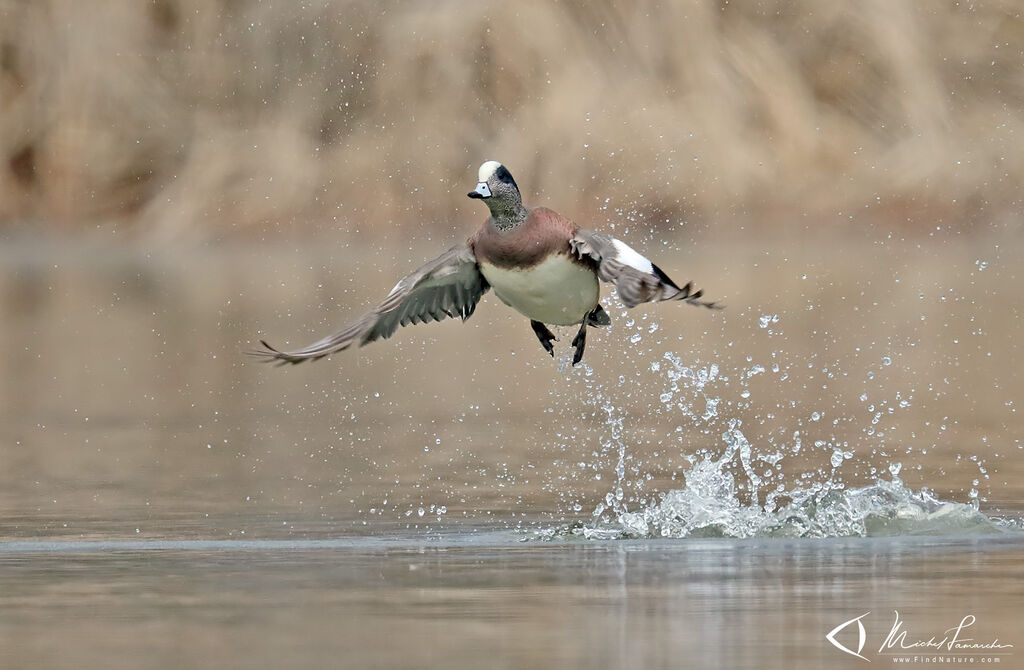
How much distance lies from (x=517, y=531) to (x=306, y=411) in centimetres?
422

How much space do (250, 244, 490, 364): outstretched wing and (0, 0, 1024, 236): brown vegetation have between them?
1518 cm

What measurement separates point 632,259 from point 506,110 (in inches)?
691

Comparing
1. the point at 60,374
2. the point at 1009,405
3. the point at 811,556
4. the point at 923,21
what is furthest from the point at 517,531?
the point at 923,21

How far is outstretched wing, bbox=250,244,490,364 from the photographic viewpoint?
8.52 m

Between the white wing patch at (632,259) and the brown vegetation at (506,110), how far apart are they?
15824 mm

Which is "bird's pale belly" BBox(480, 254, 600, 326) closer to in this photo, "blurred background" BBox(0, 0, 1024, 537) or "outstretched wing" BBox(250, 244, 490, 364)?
"outstretched wing" BBox(250, 244, 490, 364)

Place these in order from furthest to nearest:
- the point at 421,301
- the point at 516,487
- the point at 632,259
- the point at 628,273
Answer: the point at 516,487
the point at 421,301
the point at 632,259
the point at 628,273

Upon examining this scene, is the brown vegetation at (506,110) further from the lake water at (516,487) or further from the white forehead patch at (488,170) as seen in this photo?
the white forehead patch at (488,170)

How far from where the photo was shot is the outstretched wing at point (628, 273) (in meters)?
7.85

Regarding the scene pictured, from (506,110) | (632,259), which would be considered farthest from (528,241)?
(506,110)

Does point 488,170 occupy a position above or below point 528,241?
above
